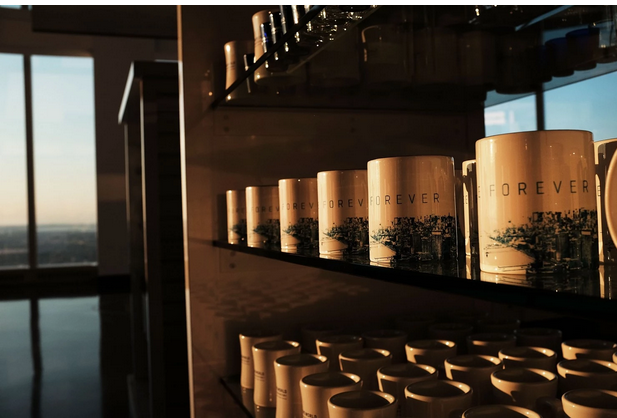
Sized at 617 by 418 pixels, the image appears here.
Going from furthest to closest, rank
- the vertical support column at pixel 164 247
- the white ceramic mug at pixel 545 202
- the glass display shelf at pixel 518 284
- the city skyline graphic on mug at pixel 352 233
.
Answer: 1. the vertical support column at pixel 164 247
2. the city skyline graphic on mug at pixel 352 233
3. the white ceramic mug at pixel 545 202
4. the glass display shelf at pixel 518 284

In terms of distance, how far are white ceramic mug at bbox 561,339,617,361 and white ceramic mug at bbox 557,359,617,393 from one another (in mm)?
89

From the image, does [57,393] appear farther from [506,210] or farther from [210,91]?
[506,210]

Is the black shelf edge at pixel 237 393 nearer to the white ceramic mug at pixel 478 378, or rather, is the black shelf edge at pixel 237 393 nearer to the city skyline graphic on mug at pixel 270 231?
the city skyline graphic on mug at pixel 270 231

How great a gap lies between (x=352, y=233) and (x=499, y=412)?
363 millimetres

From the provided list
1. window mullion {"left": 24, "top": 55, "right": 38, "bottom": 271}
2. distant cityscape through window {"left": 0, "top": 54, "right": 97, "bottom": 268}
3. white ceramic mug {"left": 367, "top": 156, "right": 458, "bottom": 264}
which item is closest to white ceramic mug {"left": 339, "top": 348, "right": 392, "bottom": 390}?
white ceramic mug {"left": 367, "top": 156, "right": 458, "bottom": 264}

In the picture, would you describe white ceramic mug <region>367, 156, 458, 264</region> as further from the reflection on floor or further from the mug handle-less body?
the reflection on floor

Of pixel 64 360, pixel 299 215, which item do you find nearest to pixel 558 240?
pixel 299 215

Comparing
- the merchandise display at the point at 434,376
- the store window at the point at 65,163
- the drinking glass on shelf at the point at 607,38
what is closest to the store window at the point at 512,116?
the drinking glass on shelf at the point at 607,38

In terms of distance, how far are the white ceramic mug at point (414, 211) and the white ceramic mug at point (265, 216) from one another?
61cm

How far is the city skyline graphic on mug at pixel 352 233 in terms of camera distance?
39.6 inches

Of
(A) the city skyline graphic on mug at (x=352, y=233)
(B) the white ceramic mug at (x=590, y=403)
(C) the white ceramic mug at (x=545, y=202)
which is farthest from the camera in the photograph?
(A) the city skyline graphic on mug at (x=352, y=233)

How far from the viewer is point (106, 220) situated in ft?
27.5

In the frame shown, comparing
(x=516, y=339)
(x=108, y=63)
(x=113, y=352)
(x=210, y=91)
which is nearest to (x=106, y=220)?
(x=108, y=63)

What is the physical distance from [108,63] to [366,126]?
24.8ft
